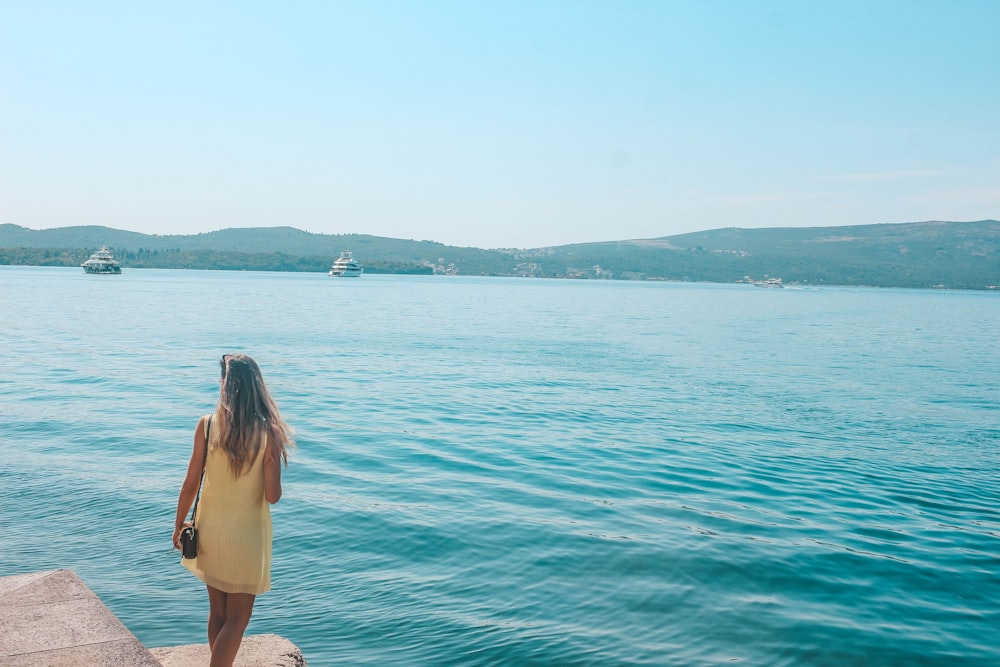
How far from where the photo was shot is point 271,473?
5.32m

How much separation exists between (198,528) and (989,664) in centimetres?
716

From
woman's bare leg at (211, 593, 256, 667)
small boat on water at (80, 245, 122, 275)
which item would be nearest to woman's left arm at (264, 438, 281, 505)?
woman's bare leg at (211, 593, 256, 667)

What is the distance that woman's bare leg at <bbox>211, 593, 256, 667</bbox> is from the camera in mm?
5320

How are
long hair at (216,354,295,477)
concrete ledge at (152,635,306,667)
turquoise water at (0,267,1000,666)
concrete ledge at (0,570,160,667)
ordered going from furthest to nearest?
1. turquoise water at (0,267,1000,666)
2. concrete ledge at (152,635,306,667)
3. long hair at (216,354,295,477)
4. concrete ledge at (0,570,160,667)

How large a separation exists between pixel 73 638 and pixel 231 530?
119cm

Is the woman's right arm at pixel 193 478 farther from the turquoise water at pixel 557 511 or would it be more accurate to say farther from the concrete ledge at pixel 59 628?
the turquoise water at pixel 557 511

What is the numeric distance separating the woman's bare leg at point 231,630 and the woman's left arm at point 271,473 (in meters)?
0.69

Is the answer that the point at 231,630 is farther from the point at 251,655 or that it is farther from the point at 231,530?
the point at 251,655

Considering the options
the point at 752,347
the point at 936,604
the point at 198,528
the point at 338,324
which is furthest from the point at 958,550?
the point at 338,324

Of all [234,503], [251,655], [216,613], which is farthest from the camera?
[251,655]

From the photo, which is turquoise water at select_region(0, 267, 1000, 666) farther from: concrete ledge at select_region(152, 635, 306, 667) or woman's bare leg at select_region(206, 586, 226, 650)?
woman's bare leg at select_region(206, 586, 226, 650)

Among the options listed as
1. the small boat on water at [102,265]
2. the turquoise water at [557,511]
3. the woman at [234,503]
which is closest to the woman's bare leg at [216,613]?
the woman at [234,503]

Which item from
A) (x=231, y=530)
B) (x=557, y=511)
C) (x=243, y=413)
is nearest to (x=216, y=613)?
(x=231, y=530)

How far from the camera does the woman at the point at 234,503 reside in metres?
5.19
